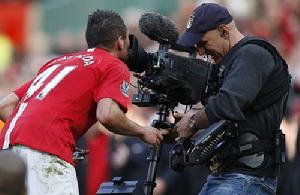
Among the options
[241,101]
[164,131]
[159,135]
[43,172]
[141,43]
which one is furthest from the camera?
[141,43]

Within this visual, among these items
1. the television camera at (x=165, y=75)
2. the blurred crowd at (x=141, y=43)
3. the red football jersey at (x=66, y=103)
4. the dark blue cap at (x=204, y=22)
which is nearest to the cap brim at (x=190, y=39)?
the dark blue cap at (x=204, y=22)

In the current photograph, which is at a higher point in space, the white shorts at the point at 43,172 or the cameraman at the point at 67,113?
the cameraman at the point at 67,113

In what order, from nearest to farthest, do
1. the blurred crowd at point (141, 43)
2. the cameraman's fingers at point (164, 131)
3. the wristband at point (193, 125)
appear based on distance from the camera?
the wristband at point (193, 125)
the cameraman's fingers at point (164, 131)
the blurred crowd at point (141, 43)

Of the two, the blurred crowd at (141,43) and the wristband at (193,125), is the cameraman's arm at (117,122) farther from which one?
the blurred crowd at (141,43)

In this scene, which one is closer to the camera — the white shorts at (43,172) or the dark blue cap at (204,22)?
the white shorts at (43,172)

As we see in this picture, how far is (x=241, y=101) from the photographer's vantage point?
750 centimetres

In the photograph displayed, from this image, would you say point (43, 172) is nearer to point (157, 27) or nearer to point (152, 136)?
point (152, 136)

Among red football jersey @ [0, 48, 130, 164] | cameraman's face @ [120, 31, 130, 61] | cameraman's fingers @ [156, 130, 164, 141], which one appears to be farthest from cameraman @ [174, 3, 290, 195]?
red football jersey @ [0, 48, 130, 164]

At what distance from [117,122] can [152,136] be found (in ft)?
1.07

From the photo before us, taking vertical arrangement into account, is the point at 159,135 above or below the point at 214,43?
below

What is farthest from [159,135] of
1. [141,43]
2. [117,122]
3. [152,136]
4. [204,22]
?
[141,43]

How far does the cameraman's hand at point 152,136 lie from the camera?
786cm

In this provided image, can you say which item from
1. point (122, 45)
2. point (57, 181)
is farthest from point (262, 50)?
point (57, 181)

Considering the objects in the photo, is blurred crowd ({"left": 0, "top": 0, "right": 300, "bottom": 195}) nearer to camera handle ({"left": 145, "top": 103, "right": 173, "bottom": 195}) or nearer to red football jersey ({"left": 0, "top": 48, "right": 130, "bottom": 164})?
camera handle ({"left": 145, "top": 103, "right": 173, "bottom": 195})
